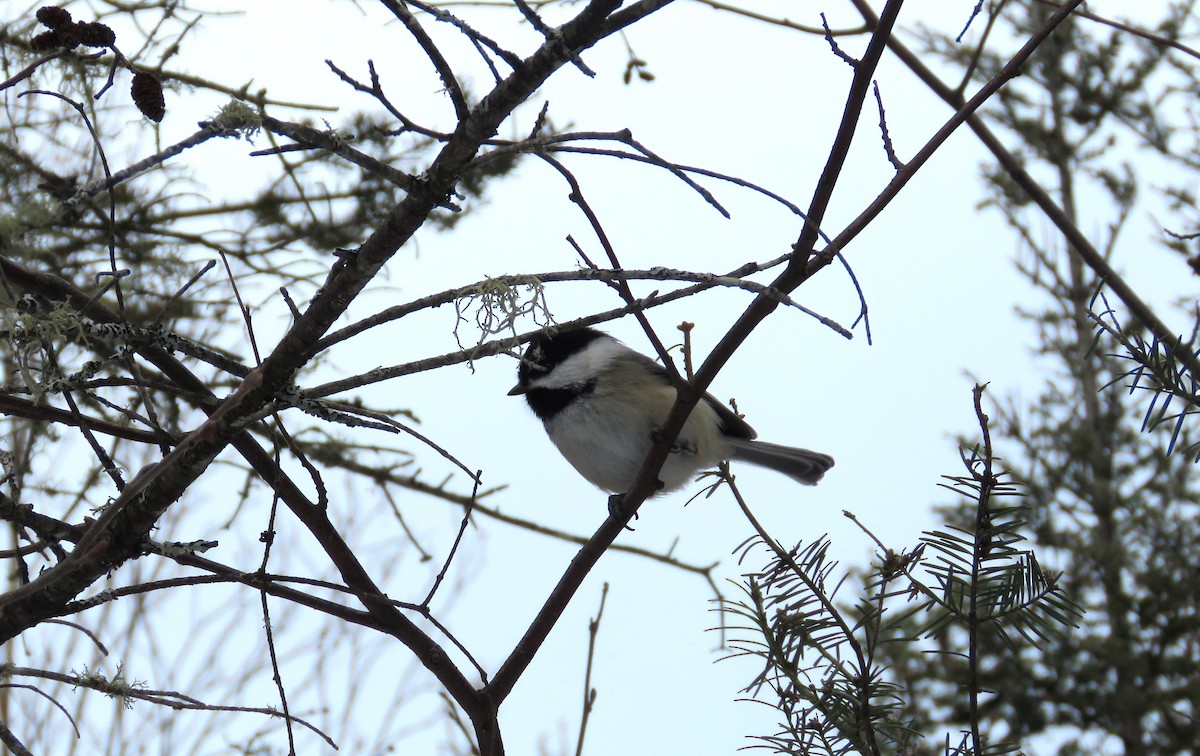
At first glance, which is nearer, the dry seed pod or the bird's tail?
the dry seed pod

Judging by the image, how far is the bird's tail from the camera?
2986 millimetres

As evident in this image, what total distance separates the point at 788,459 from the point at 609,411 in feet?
2.51

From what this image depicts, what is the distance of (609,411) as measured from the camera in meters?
2.50

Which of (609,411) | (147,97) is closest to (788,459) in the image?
(609,411)

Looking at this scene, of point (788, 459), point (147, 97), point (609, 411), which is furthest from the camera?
point (788, 459)

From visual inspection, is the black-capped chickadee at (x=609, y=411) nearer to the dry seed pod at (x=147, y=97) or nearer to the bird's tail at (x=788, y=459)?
the bird's tail at (x=788, y=459)

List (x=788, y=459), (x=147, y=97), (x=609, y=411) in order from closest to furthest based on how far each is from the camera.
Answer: (x=147, y=97), (x=609, y=411), (x=788, y=459)

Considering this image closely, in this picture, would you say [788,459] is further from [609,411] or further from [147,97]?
[147,97]

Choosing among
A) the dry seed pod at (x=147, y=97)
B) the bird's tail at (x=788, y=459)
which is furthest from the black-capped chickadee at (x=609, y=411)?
the dry seed pod at (x=147, y=97)

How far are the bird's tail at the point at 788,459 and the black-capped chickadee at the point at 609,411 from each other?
21 cm

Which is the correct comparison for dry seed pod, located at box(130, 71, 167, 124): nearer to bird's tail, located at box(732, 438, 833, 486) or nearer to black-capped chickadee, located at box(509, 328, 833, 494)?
black-capped chickadee, located at box(509, 328, 833, 494)

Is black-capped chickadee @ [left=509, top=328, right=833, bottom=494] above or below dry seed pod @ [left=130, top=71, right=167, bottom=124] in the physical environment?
above

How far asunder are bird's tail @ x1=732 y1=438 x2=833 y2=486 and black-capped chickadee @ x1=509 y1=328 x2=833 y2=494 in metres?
0.21

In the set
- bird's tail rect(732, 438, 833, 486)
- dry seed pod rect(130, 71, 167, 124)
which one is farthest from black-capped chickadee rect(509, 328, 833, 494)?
dry seed pod rect(130, 71, 167, 124)
